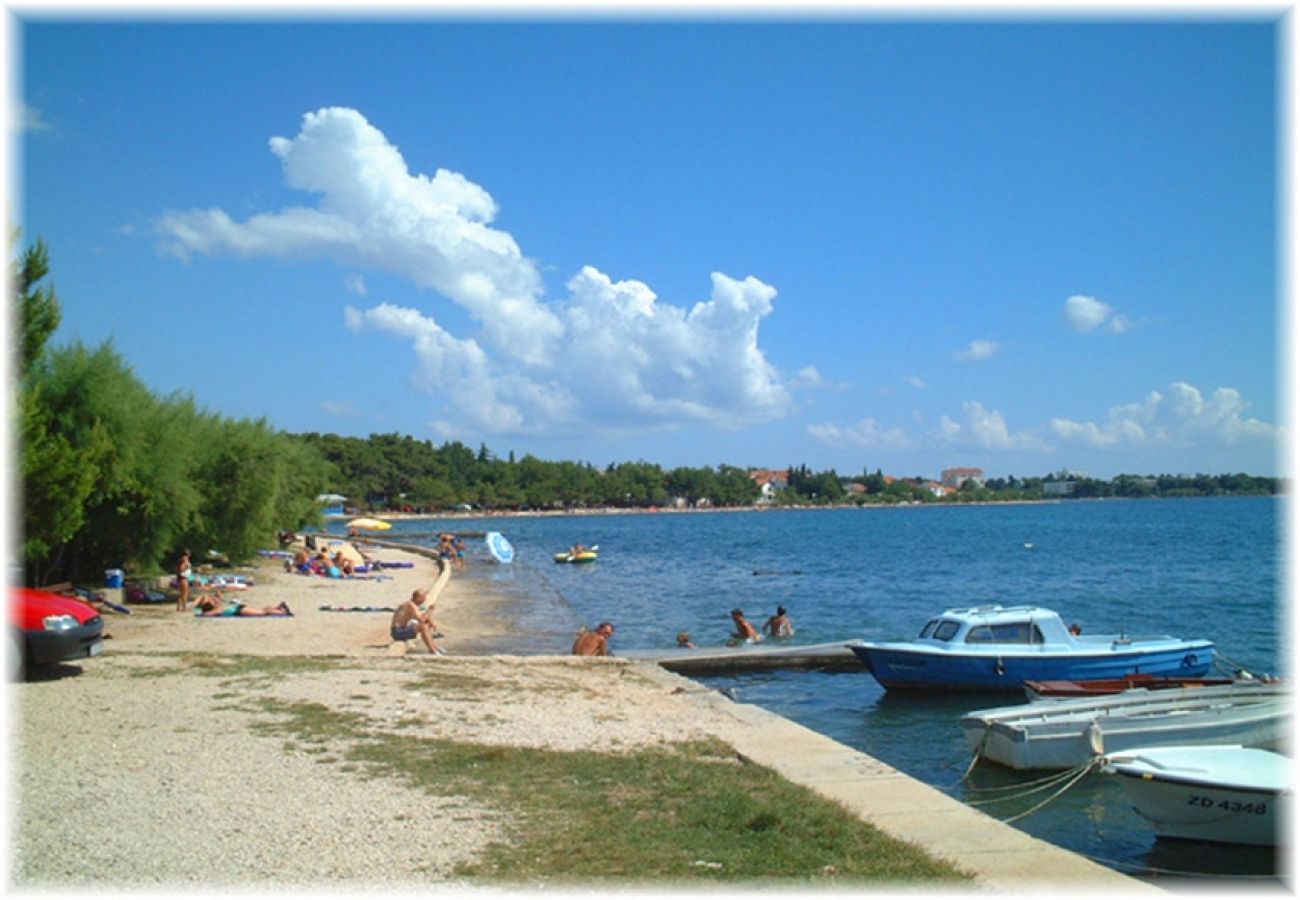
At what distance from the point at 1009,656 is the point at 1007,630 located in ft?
2.77

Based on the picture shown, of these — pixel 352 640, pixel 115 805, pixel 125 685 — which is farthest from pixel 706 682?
pixel 115 805

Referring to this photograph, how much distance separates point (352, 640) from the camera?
2423 cm

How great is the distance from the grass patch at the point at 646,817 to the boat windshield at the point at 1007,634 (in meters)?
12.2

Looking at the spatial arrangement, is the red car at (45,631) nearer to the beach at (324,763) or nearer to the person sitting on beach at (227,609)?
the beach at (324,763)

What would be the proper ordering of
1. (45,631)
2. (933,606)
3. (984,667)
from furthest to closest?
(933,606), (984,667), (45,631)

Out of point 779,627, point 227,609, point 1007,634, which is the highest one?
point 1007,634

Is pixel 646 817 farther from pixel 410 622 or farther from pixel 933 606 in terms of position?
pixel 933 606

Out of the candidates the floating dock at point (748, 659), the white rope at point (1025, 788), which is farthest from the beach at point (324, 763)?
the floating dock at point (748, 659)

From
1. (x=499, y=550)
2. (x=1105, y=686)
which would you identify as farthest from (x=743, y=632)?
(x=499, y=550)

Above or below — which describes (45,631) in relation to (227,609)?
above

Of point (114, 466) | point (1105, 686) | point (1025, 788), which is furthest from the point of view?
point (114, 466)

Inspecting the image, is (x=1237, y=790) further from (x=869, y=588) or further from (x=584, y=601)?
(x=869, y=588)

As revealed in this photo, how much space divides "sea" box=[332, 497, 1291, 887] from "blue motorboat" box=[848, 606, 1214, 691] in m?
0.45

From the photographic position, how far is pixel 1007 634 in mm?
22516
